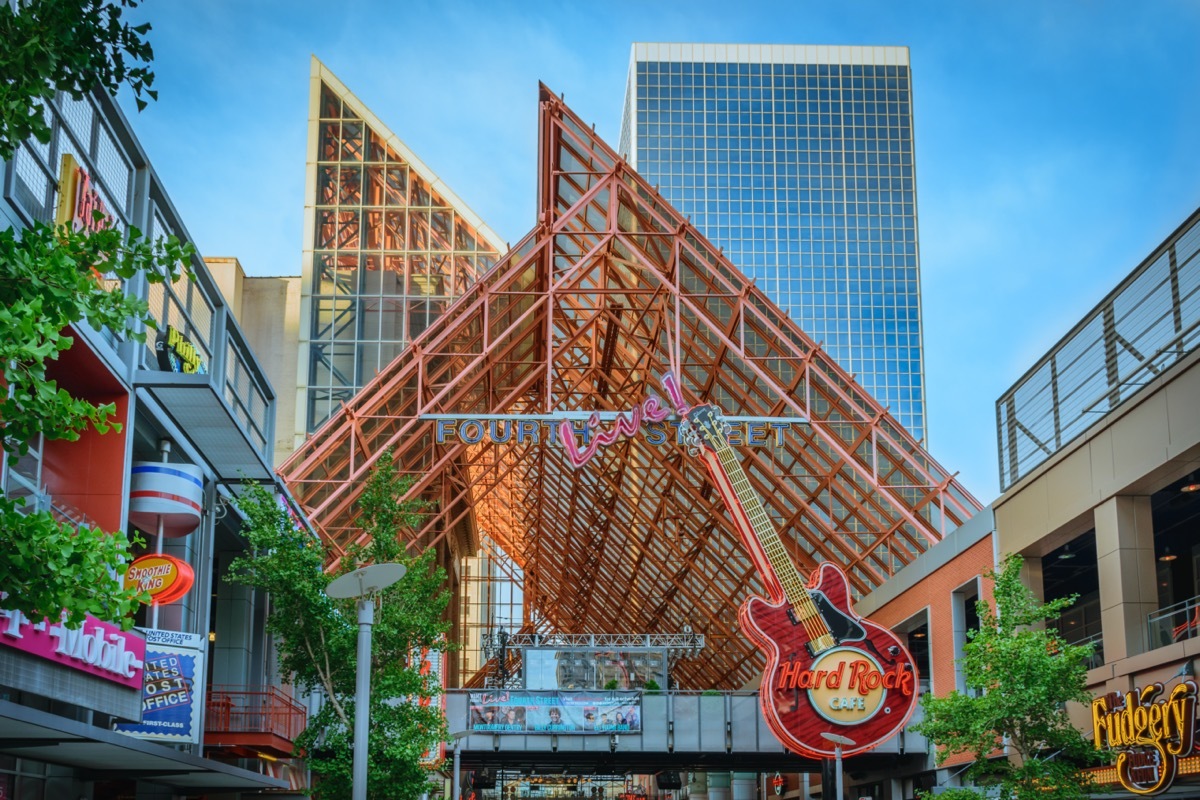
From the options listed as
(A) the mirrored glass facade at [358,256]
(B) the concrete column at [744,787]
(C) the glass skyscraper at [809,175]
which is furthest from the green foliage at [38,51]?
(C) the glass skyscraper at [809,175]

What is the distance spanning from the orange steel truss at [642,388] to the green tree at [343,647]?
498 inches

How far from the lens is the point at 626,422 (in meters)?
44.2

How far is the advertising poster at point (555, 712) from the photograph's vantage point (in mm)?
46688

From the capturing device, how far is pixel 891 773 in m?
47.9

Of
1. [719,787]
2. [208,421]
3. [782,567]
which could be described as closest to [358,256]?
[782,567]

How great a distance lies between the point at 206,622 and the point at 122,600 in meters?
16.2

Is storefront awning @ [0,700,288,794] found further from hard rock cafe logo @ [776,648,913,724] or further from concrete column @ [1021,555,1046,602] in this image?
concrete column @ [1021,555,1046,602]

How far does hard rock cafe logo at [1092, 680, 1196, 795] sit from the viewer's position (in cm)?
2295

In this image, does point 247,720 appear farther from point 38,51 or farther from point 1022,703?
point 38,51

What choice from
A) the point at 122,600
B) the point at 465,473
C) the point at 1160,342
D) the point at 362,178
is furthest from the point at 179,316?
the point at 465,473

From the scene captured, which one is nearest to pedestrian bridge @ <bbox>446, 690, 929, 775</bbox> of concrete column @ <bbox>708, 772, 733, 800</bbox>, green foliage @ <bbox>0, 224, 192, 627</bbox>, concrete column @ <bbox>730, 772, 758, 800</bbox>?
concrete column @ <bbox>730, 772, 758, 800</bbox>

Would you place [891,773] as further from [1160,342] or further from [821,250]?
[821,250]

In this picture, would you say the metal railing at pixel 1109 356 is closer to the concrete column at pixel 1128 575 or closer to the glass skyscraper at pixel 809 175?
the concrete column at pixel 1128 575

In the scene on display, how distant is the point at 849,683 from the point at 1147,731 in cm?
1429
